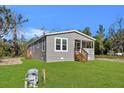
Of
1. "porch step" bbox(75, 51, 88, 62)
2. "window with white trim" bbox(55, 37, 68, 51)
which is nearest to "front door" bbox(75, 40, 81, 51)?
"porch step" bbox(75, 51, 88, 62)

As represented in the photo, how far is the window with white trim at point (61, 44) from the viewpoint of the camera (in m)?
21.7

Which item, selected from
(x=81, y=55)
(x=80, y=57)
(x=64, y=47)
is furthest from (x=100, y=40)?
(x=64, y=47)

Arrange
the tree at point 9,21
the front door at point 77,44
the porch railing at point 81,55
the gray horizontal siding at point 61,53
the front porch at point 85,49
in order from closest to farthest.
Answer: the gray horizontal siding at point 61,53, the tree at point 9,21, the porch railing at point 81,55, the front porch at point 85,49, the front door at point 77,44

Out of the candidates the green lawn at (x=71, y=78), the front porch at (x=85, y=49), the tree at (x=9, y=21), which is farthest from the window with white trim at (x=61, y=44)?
the green lawn at (x=71, y=78)

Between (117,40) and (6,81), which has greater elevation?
(117,40)

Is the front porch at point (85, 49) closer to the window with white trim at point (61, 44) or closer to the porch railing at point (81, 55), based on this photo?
the porch railing at point (81, 55)

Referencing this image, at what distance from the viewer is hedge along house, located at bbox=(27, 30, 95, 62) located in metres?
21.4

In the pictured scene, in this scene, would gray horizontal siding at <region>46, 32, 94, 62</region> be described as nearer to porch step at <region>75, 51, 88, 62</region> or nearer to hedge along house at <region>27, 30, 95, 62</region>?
hedge along house at <region>27, 30, 95, 62</region>

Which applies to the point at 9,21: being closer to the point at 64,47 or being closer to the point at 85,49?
the point at 64,47
